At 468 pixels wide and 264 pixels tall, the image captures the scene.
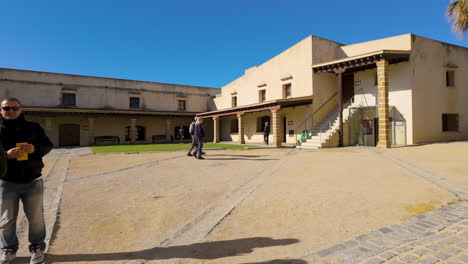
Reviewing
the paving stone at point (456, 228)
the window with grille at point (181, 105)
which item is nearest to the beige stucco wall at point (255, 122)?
the window with grille at point (181, 105)

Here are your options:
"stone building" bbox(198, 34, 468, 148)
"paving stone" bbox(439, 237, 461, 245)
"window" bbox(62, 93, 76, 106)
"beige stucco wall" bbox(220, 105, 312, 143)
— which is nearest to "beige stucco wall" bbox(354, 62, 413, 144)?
"stone building" bbox(198, 34, 468, 148)

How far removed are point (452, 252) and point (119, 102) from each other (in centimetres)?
2556

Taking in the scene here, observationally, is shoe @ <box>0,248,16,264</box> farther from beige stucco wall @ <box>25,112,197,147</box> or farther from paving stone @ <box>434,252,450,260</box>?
beige stucco wall @ <box>25,112,197,147</box>

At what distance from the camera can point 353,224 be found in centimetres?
285

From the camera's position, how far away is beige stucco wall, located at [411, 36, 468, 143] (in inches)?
517

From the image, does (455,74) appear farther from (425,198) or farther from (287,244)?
(287,244)

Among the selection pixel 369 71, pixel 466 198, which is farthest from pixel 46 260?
pixel 369 71

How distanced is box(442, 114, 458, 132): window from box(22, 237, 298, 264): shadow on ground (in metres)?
17.6

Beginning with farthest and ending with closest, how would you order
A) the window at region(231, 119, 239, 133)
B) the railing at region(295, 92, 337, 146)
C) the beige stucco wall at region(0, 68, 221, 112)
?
the window at region(231, 119, 239, 133) → the beige stucco wall at region(0, 68, 221, 112) → the railing at region(295, 92, 337, 146)

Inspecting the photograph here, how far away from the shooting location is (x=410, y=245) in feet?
7.53

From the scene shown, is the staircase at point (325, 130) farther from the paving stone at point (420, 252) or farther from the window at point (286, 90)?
the paving stone at point (420, 252)

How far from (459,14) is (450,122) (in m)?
8.45

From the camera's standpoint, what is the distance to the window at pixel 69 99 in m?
21.2

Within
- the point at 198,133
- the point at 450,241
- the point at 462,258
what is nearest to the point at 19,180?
the point at 462,258
